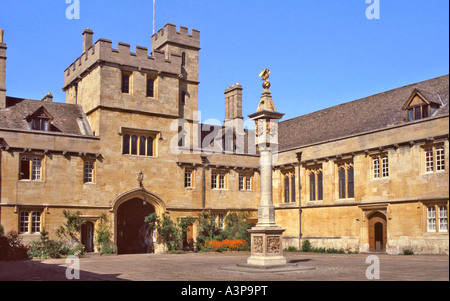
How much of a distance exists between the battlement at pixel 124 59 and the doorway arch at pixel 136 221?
25.0 ft

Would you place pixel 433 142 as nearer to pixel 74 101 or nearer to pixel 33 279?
pixel 33 279

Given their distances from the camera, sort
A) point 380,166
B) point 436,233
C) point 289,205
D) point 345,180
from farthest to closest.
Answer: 1. point 289,205
2. point 345,180
3. point 380,166
4. point 436,233

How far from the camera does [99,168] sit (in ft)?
98.6

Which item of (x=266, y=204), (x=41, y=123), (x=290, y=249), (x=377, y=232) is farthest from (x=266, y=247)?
(x=41, y=123)

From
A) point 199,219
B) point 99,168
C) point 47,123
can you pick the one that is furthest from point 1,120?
point 199,219

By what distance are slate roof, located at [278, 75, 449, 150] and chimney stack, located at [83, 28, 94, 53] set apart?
14537mm

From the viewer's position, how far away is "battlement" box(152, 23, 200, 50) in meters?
35.1

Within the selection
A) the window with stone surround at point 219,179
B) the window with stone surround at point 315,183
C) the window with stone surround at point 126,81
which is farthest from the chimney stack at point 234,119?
the window with stone surround at point 126,81

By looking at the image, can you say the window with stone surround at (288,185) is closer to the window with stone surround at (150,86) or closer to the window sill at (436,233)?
the window with stone surround at (150,86)

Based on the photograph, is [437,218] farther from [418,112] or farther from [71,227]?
[71,227]

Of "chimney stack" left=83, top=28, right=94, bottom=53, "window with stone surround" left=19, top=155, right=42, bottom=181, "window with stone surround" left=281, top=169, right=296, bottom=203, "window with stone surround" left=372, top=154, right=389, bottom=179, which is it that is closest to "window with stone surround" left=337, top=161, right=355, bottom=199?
"window with stone surround" left=372, top=154, right=389, bottom=179

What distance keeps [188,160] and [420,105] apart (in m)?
14.1

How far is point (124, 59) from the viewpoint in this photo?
31.9 m

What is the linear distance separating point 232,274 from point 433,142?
13.9 metres
